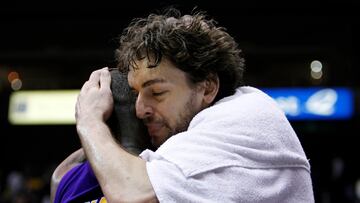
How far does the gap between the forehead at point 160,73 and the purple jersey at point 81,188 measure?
0.86ft

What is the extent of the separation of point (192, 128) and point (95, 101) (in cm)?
28

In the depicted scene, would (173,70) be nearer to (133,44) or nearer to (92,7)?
(133,44)

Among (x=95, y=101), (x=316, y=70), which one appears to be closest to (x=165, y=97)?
(x=95, y=101)

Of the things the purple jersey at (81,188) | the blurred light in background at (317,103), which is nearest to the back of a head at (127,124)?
the purple jersey at (81,188)

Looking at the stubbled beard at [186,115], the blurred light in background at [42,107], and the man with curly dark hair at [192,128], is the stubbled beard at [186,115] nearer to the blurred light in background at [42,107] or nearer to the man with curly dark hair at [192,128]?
the man with curly dark hair at [192,128]

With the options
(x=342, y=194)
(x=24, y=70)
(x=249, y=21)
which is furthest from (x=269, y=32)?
(x=24, y=70)

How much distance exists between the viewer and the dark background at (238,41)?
31.0 ft

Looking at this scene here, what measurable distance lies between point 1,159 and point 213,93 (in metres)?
12.4

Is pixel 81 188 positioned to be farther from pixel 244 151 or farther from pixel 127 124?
pixel 244 151

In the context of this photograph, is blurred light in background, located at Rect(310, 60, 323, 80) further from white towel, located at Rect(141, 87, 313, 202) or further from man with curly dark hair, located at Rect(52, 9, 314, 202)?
white towel, located at Rect(141, 87, 313, 202)

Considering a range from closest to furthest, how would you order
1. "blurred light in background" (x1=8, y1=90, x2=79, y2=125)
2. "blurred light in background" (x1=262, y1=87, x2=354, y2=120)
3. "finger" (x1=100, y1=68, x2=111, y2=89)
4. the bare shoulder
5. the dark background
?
"finger" (x1=100, y1=68, x2=111, y2=89) → the bare shoulder → the dark background → "blurred light in background" (x1=262, y1=87, x2=354, y2=120) → "blurred light in background" (x1=8, y1=90, x2=79, y2=125)

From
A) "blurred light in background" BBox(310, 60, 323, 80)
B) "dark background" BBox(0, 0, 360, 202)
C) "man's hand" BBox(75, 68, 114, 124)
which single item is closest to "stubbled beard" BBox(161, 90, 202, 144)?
"man's hand" BBox(75, 68, 114, 124)

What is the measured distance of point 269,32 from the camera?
1096 cm

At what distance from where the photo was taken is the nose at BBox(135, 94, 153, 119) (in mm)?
1700
